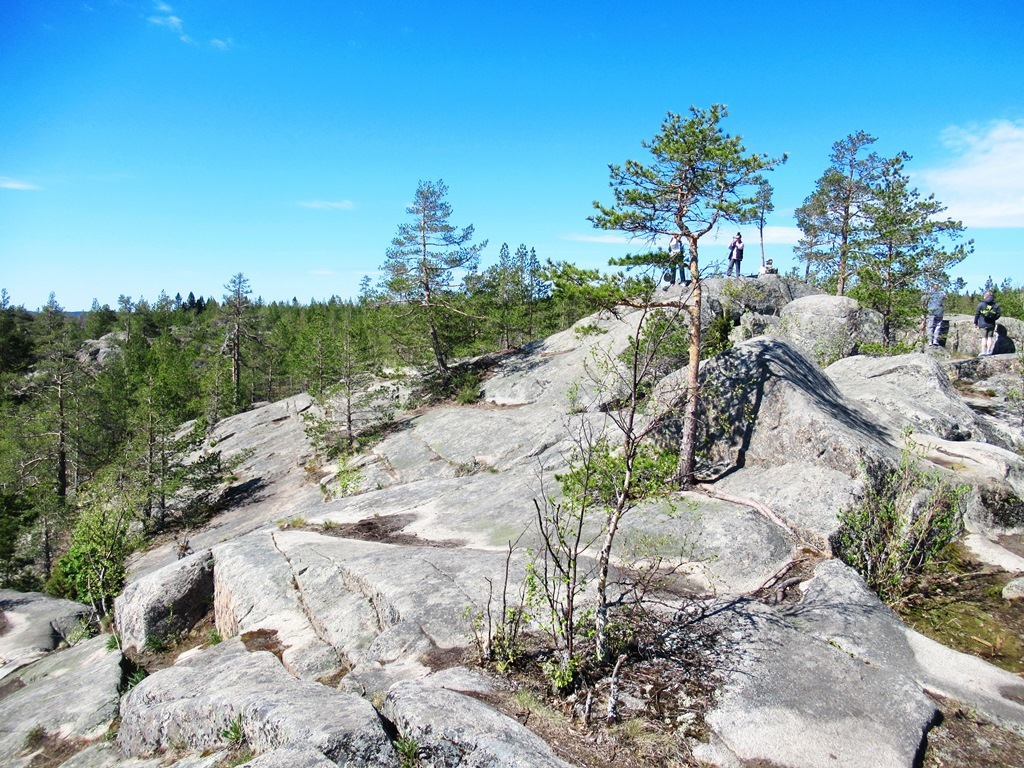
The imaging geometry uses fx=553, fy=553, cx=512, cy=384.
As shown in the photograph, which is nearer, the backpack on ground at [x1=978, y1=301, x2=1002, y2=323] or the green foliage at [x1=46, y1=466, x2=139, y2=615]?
the green foliage at [x1=46, y1=466, x2=139, y2=615]

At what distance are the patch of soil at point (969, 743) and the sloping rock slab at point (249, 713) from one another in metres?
5.12

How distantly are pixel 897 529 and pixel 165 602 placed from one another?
44.3 feet

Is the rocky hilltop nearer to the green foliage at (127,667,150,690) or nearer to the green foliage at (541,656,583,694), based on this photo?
the green foliage at (127,667,150,690)

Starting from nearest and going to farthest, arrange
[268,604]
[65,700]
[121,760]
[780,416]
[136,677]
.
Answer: [121,760] → [65,700] → [136,677] → [268,604] → [780,416]

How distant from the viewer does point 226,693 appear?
624 centimetres

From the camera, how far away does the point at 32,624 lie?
16.4m

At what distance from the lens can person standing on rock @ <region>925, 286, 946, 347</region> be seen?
24706mm

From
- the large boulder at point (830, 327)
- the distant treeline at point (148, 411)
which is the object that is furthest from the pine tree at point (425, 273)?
→ the large boulder at point (830, 327)

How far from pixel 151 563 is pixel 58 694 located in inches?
513

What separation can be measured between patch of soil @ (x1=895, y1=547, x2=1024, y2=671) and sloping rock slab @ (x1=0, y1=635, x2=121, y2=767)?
475 inches

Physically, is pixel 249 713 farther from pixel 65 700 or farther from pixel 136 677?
pixel 136 677

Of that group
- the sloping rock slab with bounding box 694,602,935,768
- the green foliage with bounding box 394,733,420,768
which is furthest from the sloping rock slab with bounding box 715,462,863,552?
the green foliage with bounding box 394,733,420,768

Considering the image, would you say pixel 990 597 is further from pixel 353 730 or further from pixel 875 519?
pixel 353 730

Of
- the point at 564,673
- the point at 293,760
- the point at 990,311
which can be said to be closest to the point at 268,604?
the point at 293,760
